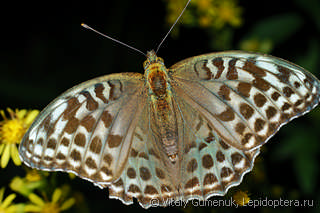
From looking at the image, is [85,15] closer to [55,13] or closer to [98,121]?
[55,13]

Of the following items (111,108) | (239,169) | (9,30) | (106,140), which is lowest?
(239,169)

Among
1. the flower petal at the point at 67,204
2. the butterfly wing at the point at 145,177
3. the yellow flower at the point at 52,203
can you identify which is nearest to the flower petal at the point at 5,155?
the yellow flower at the point at 52,203

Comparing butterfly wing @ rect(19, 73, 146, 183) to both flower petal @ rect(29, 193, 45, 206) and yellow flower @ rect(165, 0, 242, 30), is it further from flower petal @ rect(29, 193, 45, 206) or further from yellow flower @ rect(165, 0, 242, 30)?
yellow flower @ rect(165, 0, 242, 30)

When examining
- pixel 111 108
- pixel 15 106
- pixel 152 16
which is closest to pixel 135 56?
pixel 152 16

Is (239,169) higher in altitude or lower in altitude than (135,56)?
lower

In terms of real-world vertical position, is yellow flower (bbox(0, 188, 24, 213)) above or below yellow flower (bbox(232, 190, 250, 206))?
below

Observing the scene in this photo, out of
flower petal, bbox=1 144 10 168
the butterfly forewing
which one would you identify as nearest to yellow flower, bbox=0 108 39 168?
flower petal, bbox=1 144 10 168
